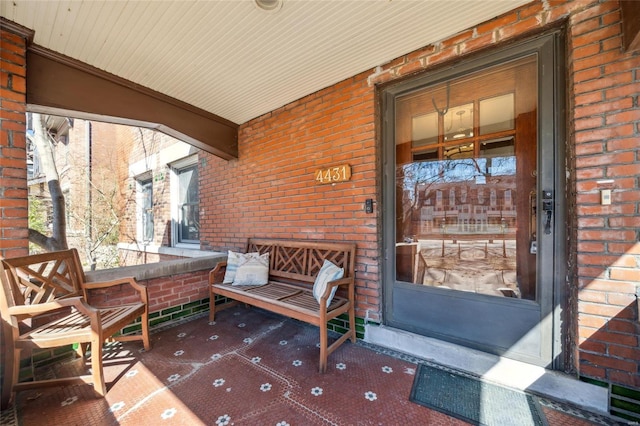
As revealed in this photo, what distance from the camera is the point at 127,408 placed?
1.65 m

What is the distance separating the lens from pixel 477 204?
209 cm

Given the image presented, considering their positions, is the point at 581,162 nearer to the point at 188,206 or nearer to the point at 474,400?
the point at 474,400

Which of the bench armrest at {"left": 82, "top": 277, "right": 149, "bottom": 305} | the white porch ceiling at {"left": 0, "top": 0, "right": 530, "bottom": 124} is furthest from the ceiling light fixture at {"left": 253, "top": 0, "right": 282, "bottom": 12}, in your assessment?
the bench armrest at {"left": 82, "top": 277, "right": 149, "bottom": 305}

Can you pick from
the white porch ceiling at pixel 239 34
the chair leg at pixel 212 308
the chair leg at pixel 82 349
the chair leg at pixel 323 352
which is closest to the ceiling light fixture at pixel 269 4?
the white porch ceiling at pixel 239 34

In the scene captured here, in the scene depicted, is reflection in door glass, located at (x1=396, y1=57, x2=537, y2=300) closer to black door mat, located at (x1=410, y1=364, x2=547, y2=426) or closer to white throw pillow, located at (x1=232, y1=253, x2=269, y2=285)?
black door mat, located at (x1=410, y1=364, x2=547, y2=426)

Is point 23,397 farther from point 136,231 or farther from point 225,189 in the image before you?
point 136,231

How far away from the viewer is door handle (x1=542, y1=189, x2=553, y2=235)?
5.74 feet

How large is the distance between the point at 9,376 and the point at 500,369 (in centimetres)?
346

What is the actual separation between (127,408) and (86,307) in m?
0.75

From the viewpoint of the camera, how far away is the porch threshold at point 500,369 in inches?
62.4

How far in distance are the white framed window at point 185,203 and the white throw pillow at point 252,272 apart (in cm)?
238

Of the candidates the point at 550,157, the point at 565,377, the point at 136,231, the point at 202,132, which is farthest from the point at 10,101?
the point at 136,231

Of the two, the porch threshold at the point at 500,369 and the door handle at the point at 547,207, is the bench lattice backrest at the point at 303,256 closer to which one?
the porch threshold at the point at 500,369

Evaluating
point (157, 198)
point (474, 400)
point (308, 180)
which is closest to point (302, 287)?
point (308, 180)
